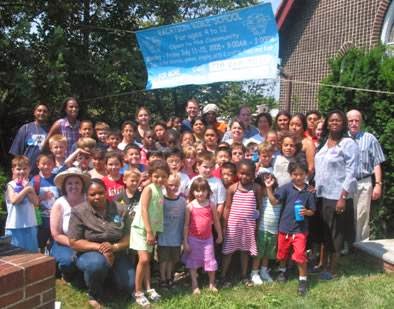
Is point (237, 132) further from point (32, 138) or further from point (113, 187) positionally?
point (32, 138)

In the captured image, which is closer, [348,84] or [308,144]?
[308,144]

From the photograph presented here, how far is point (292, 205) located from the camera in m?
4.55

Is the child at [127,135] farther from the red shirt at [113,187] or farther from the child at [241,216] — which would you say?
the child at [241,216]

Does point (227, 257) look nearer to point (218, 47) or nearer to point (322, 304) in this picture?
point (322, 304)

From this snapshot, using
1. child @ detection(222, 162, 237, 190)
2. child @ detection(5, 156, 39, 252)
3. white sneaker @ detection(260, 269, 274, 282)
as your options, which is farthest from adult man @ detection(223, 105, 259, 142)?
child @ detection(5, 156, 39, 252)

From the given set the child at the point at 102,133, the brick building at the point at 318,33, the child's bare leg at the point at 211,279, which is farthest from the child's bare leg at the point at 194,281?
the brick building at the point at 318,33

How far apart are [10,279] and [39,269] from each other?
21 centimetres

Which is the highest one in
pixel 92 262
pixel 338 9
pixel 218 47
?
pixel 338 9

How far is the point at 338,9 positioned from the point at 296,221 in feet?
26.3

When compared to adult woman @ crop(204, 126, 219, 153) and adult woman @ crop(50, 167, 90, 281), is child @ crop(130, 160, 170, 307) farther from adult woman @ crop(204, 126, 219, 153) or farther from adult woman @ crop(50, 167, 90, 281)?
adult woman @ crop(204, 126, 219, 153)

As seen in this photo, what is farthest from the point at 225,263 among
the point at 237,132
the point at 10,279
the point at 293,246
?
the point at 10,279

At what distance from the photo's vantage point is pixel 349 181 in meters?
4.54

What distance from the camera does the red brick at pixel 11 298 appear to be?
2459 millimetres

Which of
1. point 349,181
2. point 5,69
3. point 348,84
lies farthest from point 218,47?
point 5,69
